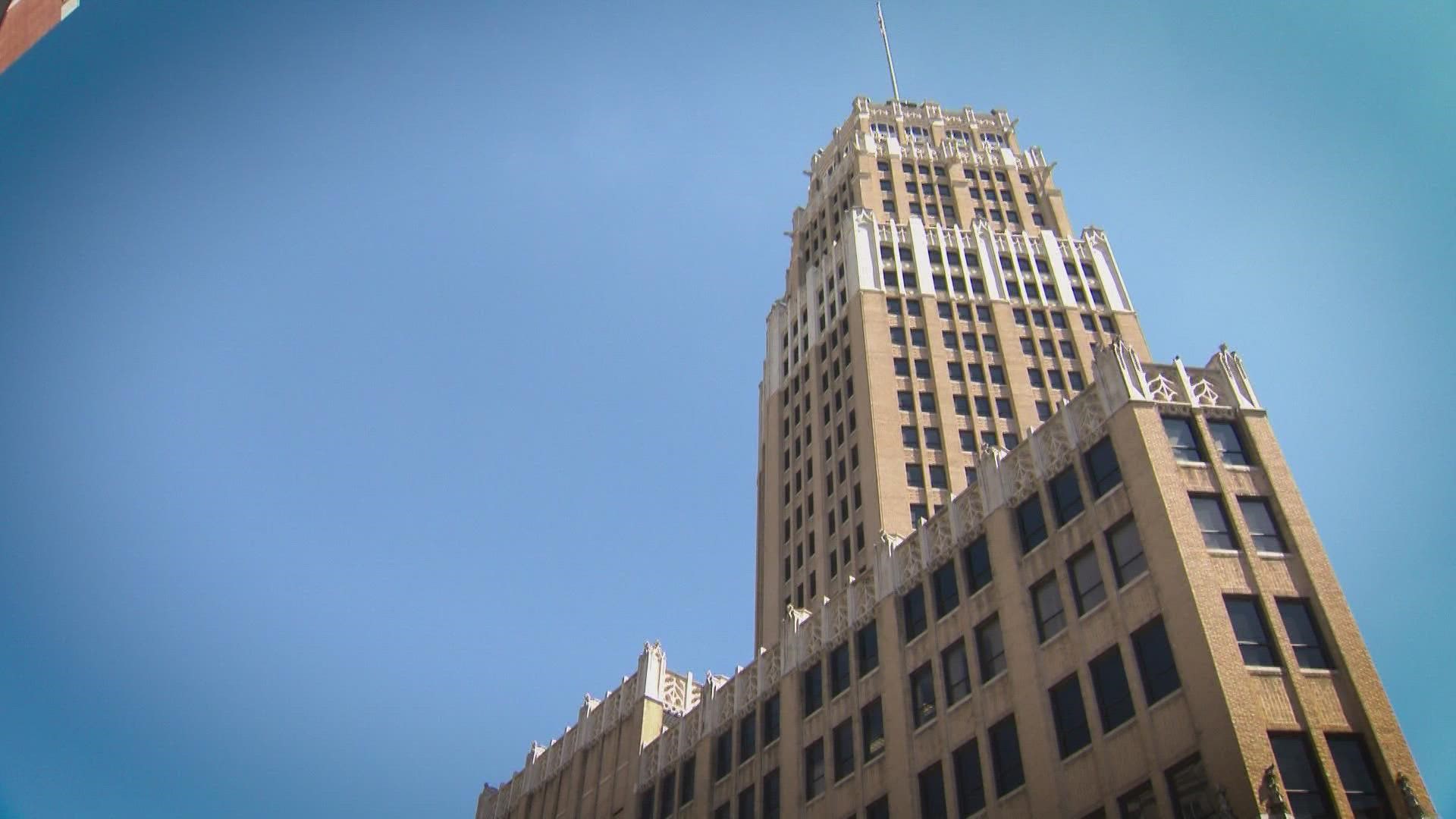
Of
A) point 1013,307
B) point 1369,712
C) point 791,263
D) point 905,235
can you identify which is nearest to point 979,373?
point 1013,307

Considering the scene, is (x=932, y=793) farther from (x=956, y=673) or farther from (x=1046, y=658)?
(x=1046, y=658)

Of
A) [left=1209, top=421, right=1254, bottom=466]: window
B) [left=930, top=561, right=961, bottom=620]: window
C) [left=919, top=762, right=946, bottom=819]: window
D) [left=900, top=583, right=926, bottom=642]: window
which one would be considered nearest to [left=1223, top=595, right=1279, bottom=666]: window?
[left=1209, top=421, right=1254, bottom=466]: window

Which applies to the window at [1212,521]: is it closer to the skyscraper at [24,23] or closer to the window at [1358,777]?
the window at [1358,777]

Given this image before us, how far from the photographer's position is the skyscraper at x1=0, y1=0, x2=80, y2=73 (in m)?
19.9

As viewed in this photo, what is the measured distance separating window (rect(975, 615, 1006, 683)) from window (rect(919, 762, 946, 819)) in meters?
3.26

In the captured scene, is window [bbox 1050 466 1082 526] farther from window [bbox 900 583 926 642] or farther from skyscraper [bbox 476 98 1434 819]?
window [bbox 900 583 926 642]

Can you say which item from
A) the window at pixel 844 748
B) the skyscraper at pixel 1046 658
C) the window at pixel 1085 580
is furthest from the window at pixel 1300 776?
the window at pixel 844 748

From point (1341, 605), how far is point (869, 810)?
15536 mm

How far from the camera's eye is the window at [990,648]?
33.4 meters

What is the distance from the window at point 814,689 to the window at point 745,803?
3881 mm

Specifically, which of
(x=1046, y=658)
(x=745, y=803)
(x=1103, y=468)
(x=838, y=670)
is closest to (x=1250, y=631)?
(x=1046, y=658)

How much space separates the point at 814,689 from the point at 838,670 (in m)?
1.51

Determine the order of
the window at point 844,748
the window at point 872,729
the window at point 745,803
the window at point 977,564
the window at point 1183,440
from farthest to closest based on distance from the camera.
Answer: the window at point 745,803 < the window at point 844,748 < the window at point 872,729 < the window at point 977,564 < the window at point 1183,440

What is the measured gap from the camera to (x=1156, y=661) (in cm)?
2842
